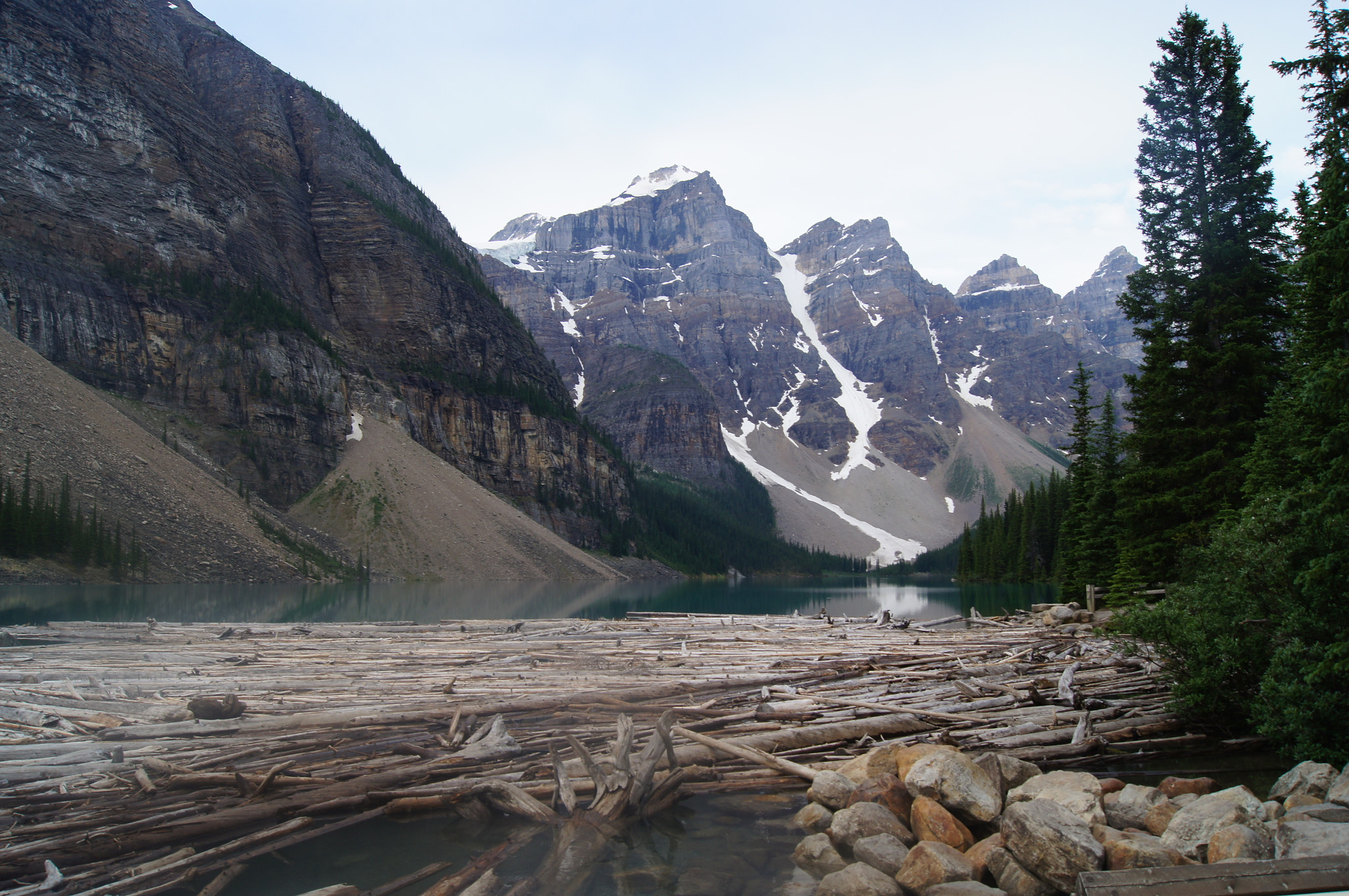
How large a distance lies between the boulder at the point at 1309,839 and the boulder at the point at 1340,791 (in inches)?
48.3

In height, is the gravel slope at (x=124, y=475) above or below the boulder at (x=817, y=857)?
above

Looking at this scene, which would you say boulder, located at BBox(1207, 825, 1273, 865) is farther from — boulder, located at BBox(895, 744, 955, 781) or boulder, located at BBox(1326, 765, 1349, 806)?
boulder, located at BBox(895, 744, 955, 781)

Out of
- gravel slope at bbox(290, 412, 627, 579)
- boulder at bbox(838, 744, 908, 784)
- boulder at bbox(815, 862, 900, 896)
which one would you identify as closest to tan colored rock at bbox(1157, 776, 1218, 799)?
boulder at bbox(838, 744, 908, 784)

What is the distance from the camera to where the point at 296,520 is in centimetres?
7656

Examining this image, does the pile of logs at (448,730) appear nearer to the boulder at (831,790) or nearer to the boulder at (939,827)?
the boulder at (831,790)

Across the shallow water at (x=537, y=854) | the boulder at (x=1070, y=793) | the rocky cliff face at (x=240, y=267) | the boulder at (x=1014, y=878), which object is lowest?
the shallow water at (x=537, y=854)

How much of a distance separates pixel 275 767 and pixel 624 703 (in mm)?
5292

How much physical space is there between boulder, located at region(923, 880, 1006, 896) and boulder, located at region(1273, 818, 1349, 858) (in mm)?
2460

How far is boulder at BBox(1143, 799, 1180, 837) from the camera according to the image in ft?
26.8

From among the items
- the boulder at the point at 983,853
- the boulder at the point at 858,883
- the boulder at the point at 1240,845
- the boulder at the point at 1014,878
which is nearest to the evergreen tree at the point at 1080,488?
the boulder at the point at 1240,845

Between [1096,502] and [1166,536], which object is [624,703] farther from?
[1096,502]

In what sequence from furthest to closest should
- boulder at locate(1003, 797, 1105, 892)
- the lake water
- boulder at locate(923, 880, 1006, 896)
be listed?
the lake water
boulder at locate(1003, 797, 1105, 892)
boulder at locate(923, 880, 1006, 896)

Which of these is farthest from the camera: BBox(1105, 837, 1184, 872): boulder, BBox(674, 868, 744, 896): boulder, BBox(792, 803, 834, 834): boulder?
BBox(792, 803, 834, 834): boulder

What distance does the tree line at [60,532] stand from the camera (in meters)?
48.2
